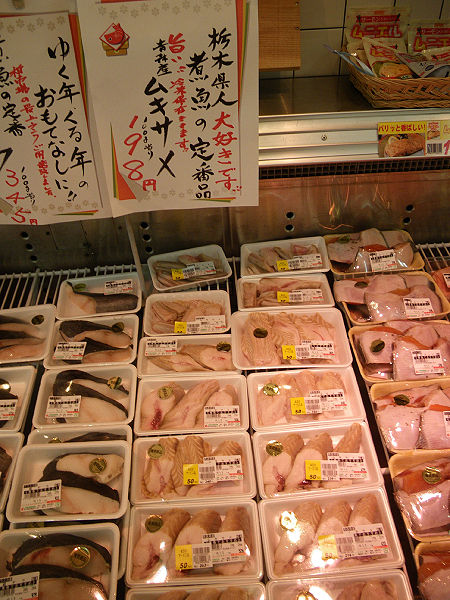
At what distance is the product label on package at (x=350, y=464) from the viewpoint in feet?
6.25

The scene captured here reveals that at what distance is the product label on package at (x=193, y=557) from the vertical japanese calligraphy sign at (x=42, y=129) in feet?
4.41

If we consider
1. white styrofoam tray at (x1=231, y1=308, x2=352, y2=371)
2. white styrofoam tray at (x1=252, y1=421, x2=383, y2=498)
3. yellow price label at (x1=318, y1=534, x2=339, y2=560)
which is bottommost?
yellow price label at (x1=318, y1=534, x2=339, y2=560)

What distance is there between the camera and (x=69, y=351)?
2297mm

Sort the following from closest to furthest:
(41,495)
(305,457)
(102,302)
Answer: (41,495)
(305,457)
(102,302)

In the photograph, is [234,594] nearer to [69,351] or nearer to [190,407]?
[190,407]

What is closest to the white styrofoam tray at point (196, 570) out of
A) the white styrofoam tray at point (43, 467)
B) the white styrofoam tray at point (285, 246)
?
the white styrofoam tray at point (43, 467)

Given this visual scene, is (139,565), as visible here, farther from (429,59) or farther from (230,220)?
(429,59)

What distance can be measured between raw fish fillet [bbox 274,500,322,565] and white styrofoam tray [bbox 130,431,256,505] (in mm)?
193

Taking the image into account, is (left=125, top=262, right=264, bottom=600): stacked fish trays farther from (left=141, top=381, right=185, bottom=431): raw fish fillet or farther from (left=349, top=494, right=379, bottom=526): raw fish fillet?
(left=349, top=494, right=379, bottom=526): raw fish fillet

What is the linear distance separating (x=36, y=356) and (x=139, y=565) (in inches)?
43.7

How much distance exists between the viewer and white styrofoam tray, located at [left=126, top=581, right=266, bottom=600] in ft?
5.35

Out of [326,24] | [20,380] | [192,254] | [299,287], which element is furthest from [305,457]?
[326,24]

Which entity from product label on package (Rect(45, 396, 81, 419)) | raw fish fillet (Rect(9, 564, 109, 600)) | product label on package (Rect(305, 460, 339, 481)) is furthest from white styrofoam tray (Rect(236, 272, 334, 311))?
raw fish fillet (Rect(9, 564, 109, 600))

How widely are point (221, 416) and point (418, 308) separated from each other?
1150 mm
